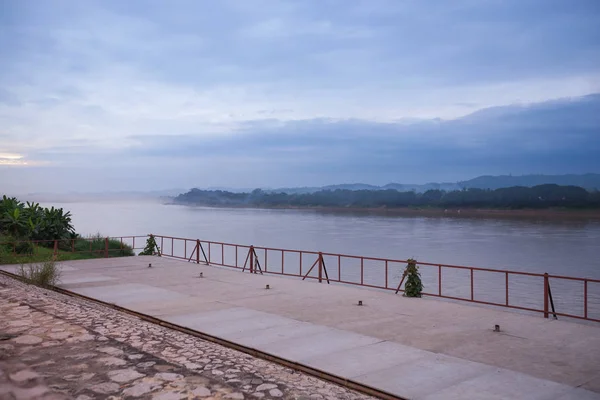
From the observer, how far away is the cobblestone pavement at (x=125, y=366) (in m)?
6.64

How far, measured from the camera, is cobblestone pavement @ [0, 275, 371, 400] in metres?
6.64

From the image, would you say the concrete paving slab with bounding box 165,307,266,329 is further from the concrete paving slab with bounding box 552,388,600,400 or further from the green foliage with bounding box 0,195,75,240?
the green foliage with bounding box 0,195,75,240

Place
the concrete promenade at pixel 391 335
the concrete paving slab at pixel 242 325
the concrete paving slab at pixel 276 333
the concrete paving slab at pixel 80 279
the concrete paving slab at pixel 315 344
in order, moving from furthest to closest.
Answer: the concrete paving slab at pixel 80 279
the concrete paving slab at pixel 242 325
the concrete paving slab at pixel 276 333
the concrete paving slab at pixel 315 344
the concrete promenade at pixel 391 335

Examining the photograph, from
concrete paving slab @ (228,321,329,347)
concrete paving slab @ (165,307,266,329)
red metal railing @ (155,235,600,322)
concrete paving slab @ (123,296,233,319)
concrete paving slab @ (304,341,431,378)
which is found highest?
concrete paving slab @ (304,341,431,378)

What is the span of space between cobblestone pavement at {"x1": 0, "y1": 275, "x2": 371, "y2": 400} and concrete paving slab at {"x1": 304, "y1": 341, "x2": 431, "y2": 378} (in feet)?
1.52

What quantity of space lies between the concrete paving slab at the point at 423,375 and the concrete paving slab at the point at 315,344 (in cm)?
128

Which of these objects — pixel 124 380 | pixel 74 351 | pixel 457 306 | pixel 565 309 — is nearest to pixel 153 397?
pixel 124 380

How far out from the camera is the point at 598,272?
4250 centimetres

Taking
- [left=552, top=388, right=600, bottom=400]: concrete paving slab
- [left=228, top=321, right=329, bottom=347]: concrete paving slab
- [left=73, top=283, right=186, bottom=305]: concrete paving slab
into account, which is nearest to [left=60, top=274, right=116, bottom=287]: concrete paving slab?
[left=73, top=283, right=186, bottom=305]: concrete paving slab

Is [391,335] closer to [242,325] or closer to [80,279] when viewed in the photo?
[242,325]

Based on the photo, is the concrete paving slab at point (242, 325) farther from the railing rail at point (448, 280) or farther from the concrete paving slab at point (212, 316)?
the railing rail at point (448, 280)

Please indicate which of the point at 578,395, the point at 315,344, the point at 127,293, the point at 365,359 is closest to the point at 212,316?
the point at 315,344

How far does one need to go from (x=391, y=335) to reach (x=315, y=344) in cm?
157

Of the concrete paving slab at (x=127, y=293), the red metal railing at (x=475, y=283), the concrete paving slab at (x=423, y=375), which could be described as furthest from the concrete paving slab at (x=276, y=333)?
the red metal railing at (x=475, y=283)
